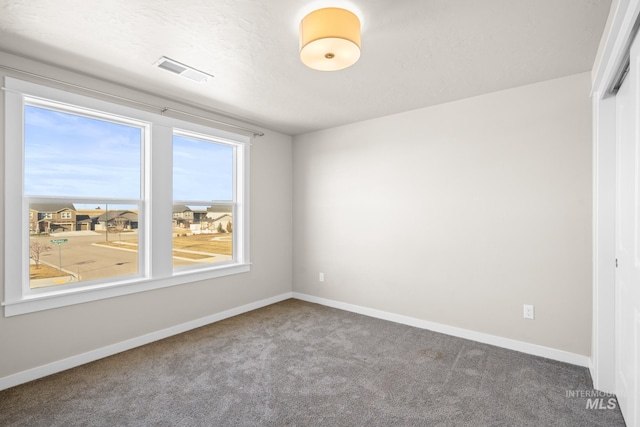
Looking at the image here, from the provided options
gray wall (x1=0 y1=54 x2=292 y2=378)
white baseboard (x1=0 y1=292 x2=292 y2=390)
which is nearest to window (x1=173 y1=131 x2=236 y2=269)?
gray wall (x1=0 y1=54 x2=292 y2=378)

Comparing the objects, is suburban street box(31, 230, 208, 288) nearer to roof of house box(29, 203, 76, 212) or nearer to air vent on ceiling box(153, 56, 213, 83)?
roof of house box(29, 203, 76, 212)

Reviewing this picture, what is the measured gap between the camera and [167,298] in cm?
330

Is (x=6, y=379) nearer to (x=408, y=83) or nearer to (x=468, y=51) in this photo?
(x=408, y=83)

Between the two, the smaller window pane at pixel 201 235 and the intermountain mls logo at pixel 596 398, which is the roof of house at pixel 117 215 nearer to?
the smaller window pane at pixel 201 235

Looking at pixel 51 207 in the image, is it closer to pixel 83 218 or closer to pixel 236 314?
pixel 83 218

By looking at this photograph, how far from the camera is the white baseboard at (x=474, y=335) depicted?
106 inches

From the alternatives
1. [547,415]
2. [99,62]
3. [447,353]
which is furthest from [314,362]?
[99,62]

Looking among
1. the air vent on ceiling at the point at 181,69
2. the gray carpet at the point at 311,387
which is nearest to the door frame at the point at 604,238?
the gray carpet at the point at 311,387

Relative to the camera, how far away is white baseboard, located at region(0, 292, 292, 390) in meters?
2.37

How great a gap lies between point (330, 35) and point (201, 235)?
280 cm

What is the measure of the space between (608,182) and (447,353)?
1.87 meters

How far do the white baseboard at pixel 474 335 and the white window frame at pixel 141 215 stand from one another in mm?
1533

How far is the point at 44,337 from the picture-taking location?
8.20ft

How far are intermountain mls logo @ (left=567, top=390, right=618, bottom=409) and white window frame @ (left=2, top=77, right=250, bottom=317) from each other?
3429 mm
